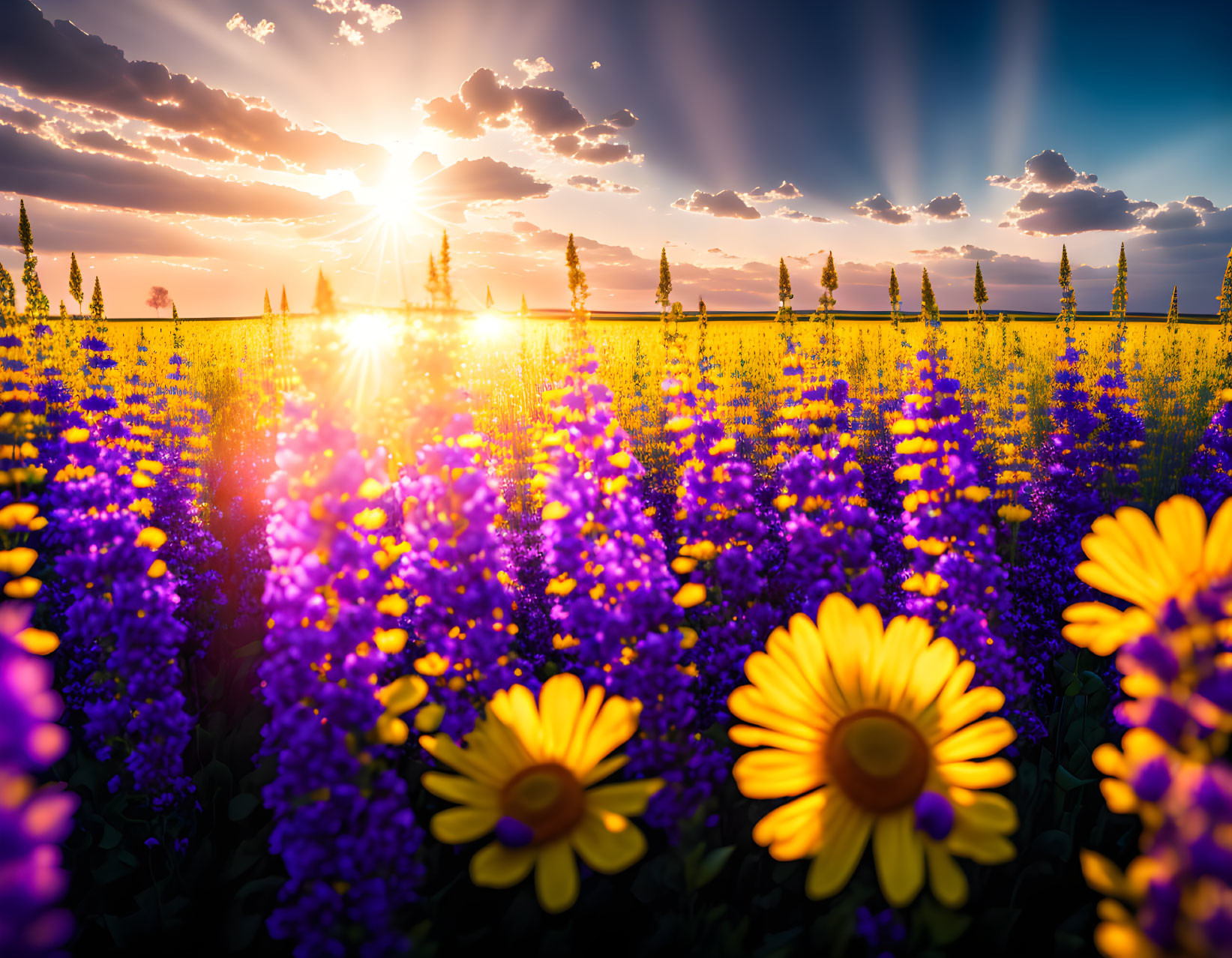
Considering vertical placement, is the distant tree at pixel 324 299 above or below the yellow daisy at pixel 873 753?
above

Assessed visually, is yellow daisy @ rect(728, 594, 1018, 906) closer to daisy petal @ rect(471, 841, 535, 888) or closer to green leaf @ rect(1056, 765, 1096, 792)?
daisy petal @ rect(471, 841, 535, 888)

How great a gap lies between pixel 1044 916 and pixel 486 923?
182 centimetres

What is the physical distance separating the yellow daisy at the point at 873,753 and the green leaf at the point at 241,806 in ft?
7.34

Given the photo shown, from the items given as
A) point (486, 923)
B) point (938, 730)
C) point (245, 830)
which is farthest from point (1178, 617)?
point (245, 830)

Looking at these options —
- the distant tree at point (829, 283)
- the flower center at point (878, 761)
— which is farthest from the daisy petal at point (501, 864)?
the distant tree at point (829, 283)

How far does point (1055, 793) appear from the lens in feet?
7.76

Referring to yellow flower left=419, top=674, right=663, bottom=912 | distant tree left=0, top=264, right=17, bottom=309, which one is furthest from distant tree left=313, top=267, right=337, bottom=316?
distant tree left=0, top=264, right=17, bottom=309

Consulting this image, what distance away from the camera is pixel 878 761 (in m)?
1.26

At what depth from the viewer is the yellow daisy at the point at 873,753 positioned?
3.66ft

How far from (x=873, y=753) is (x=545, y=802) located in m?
0.71

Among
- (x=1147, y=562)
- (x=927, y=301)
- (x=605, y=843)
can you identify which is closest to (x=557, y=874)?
(x=605, y=843)

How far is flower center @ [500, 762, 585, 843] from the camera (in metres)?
1.26

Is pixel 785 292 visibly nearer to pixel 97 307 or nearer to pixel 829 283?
pixel 829 283

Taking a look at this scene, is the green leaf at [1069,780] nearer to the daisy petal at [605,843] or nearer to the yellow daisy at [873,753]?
the yellow daisy at [873,753]
